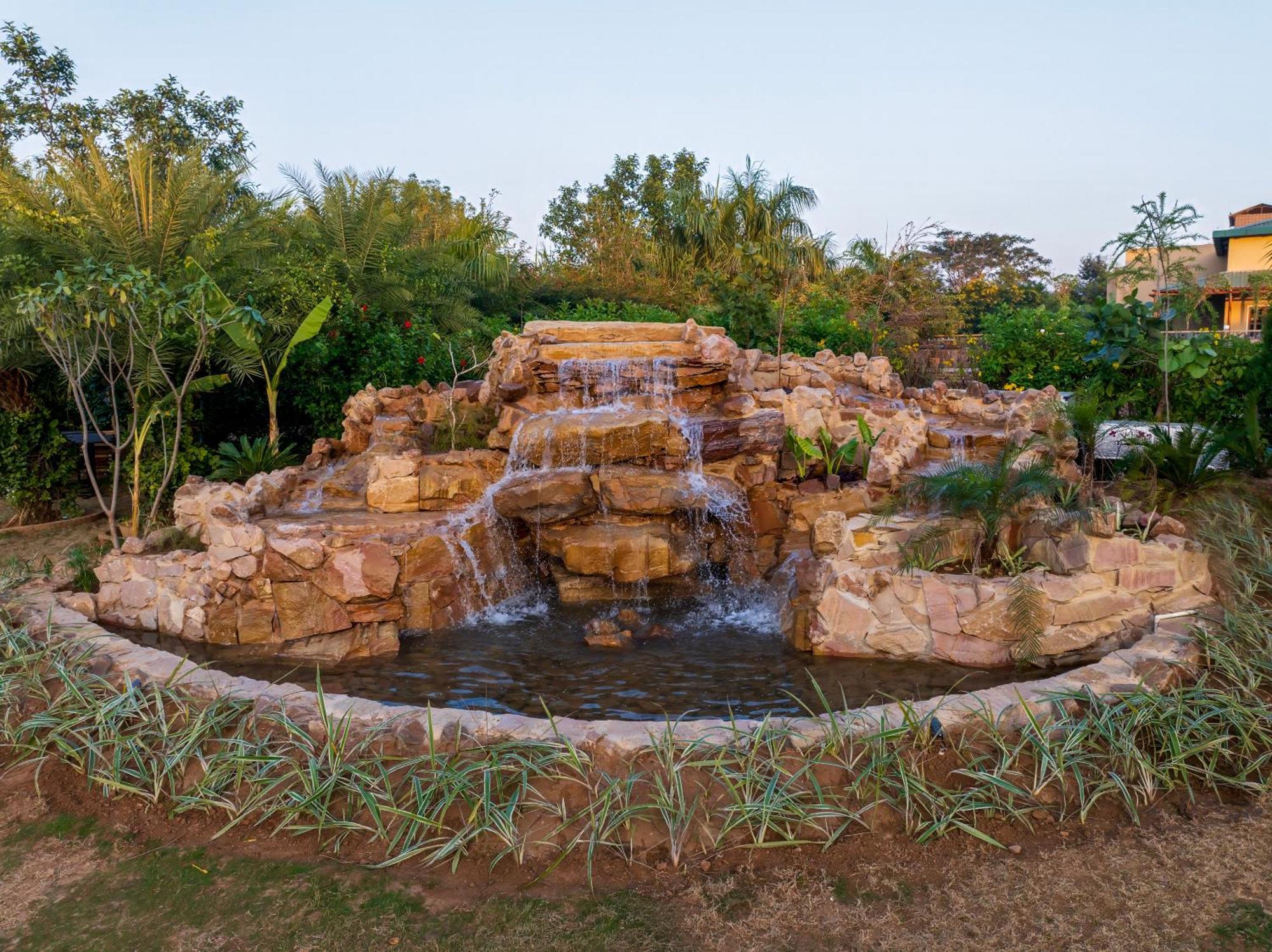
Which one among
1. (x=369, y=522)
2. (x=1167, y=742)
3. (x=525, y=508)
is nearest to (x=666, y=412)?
(x=525, y=508)

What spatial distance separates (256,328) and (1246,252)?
2527cm

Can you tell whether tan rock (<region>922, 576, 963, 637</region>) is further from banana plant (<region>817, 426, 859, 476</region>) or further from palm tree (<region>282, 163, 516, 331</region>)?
palm tree (<region>282, 163, 516, 331</region>)

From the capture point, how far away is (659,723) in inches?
183

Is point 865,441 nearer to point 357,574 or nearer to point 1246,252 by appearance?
point 357,574

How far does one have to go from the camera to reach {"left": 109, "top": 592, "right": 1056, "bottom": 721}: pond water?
5.73 meters

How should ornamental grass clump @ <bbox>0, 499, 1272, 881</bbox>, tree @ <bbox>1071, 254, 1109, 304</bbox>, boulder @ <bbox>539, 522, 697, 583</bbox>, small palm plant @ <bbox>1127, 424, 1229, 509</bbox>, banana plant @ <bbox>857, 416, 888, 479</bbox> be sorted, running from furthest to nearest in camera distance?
1. tree @ <bbox>1071, 254, 1109, 304</bbox>
2. banana plant @ <bbox>857, 416, 888, 479</bbox>
3. boulder @ <bbox>539, 522, 697, 583</bbox>
4. small palm plant @ <bbox>1127, 424, 1229, 509</bbox>
5. ornamental grass clump @ <bbox>0, 499, 1272, 881</bbox>

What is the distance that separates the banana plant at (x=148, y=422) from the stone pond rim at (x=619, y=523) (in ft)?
2.19

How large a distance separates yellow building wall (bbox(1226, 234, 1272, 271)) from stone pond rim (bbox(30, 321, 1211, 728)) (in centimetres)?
1763

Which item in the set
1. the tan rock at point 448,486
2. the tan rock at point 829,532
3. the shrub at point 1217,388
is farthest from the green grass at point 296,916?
the shrub at point 1217,388

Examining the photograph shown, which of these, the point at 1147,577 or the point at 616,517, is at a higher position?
the point at 616,517

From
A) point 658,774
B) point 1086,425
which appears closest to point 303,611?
point 658,774

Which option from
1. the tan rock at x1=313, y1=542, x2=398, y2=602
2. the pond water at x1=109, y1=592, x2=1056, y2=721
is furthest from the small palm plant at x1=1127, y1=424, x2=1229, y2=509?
the tan rock at x1=313, y1=542, x2=398, y2=602

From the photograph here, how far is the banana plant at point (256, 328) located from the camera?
8086 millimetres

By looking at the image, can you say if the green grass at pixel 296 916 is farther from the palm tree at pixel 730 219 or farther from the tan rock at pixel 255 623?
the palm tree at pixel 730 219
